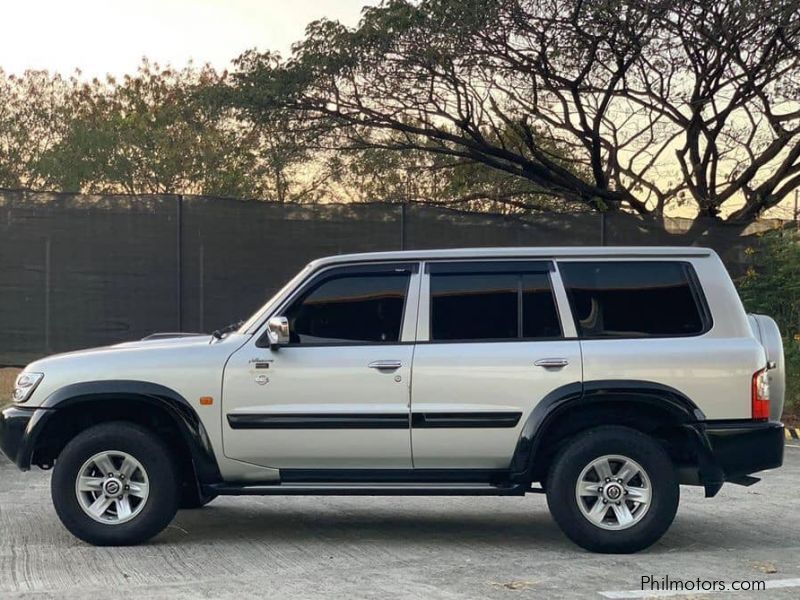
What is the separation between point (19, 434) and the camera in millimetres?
7328

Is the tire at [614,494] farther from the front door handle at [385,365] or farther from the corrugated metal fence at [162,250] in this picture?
the corrugated metal fence at [162,250]

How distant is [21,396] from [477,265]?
303 centimetres

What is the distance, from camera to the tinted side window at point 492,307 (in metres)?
7.31

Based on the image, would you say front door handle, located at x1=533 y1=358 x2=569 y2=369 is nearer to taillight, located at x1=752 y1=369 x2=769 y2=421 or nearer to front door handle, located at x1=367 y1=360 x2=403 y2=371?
front door handle, located at x1=367 y1=360 x2=403 y2=371

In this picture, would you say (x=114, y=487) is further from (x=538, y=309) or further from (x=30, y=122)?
(x=30, y=122)

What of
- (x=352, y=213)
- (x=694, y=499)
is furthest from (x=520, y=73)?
(x=694, y=499)

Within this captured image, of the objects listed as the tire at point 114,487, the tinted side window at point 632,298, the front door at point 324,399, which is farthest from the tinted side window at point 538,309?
the tire at point 114,487

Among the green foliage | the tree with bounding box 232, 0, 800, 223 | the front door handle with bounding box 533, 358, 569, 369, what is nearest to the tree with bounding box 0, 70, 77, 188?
the tree with bounding box 232, 0, 800, 223

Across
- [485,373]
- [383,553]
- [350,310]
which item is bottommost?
[383,553]

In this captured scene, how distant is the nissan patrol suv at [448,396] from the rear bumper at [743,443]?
0.01m

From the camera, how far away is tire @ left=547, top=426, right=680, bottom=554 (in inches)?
277

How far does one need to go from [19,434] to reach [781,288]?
35.6 ft

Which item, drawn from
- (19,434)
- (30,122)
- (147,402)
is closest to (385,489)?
(147,402)

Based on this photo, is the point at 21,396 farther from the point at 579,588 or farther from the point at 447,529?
the point at 579,588
